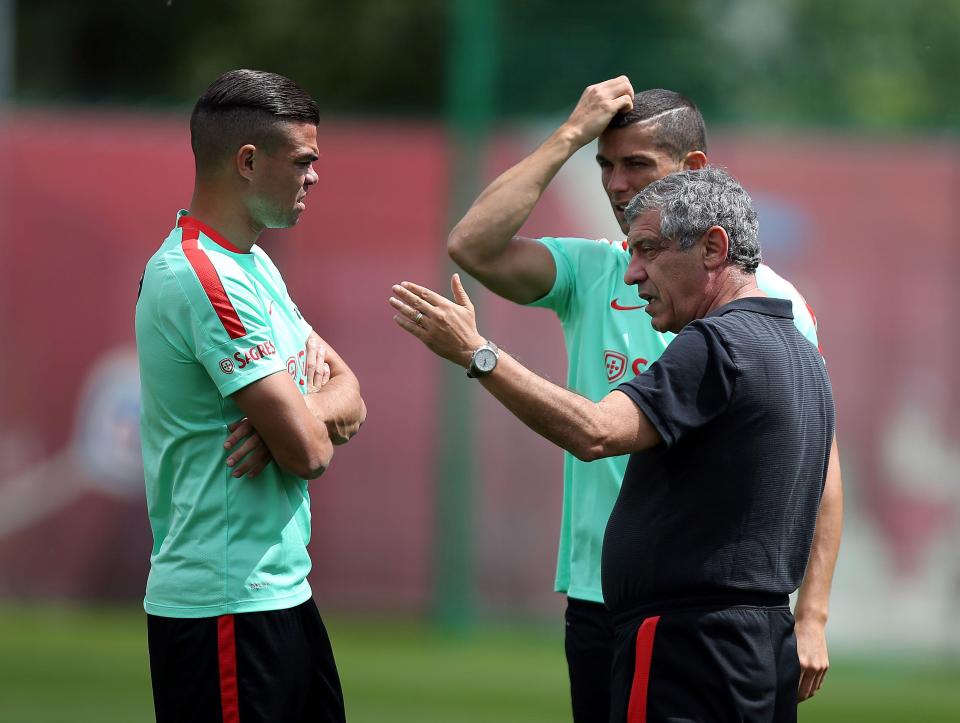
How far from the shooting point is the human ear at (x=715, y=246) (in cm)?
354

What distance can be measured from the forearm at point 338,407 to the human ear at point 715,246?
1.06 metres

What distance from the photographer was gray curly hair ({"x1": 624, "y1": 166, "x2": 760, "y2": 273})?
140 inches

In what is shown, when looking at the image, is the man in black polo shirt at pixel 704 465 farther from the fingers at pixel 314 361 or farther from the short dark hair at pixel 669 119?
the short dark hair at pixel 669 119

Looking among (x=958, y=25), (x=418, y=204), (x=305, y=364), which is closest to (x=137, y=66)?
(x=418, y=204)

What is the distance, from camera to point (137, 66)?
2017cm

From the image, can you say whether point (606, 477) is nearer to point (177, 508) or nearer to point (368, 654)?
point (177, 508)

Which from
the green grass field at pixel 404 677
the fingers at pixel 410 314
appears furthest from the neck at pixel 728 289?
the green grass field at pixel 404 677

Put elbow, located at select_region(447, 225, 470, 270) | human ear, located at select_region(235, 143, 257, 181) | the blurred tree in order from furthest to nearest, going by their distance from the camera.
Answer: the blurred tree, elbow, located at select_region(447, 225, 470, 270), human ear, located at select_region(235, 143, 257, 181)

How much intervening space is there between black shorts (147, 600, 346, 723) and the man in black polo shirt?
0.88 meters

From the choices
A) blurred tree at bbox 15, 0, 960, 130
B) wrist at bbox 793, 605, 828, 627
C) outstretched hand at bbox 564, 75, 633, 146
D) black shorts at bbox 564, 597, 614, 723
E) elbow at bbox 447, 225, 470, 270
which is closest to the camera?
wrist at bbox 793, 605, 828, 627

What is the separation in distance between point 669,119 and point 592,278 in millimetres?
565

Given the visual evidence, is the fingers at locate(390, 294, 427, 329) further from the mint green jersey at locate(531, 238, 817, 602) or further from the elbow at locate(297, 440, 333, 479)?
the mint green jersey at locate(531, 238, 817, 602)

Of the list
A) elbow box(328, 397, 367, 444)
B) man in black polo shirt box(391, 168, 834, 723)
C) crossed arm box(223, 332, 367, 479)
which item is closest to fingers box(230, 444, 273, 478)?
crossed arm box(223, 332, 367, 479)

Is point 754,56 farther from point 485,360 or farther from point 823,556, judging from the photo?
point 485,360
